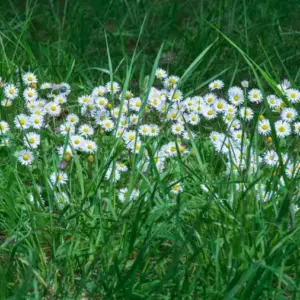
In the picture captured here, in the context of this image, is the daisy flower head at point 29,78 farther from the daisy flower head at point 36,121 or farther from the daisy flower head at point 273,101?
the daisy flower head at point 273,101

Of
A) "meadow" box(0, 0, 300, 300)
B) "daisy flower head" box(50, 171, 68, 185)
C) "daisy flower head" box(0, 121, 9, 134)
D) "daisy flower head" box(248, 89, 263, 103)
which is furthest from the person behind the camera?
"daisy flower head" box(248, 89, 263, 103)

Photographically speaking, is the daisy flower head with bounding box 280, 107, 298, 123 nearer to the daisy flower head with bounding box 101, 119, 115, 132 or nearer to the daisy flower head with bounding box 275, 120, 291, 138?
the daisy flower head with bounding box 275, 120, 291, 138

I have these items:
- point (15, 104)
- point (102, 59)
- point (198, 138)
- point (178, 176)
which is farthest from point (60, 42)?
point (178, 176)

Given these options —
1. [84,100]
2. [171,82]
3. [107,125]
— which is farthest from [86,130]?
[171,82]

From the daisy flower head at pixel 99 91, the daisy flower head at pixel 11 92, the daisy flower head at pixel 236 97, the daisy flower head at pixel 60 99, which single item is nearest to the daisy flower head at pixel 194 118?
the daisy flower head at pixel 236 97

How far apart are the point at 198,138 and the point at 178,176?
0.43 m

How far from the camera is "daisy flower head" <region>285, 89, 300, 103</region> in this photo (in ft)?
12.4

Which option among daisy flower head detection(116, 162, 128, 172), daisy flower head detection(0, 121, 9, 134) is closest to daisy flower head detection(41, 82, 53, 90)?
daisy flower head detection(0, 121, 9, 134)

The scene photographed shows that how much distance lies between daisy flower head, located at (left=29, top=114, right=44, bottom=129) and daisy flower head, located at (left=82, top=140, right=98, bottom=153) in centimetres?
27

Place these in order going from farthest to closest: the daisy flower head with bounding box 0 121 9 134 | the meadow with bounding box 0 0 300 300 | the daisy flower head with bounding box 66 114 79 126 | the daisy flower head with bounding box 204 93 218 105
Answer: the daisy flower head with bounding box 204 93 218 105
the daisy flower head with bounding box 66 114 79 126
the daisy flower head with bounding box 0 121 9 134
the meadow with bounding box 0 0 300 300

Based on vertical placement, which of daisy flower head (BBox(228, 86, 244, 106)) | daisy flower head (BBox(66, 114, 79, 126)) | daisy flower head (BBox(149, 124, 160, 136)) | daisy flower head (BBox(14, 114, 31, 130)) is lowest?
daisy flower head (BBox(14, 114, 31, 130))

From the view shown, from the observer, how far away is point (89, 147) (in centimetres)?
347

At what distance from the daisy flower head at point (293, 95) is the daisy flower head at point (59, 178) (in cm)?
117

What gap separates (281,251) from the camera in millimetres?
2562
